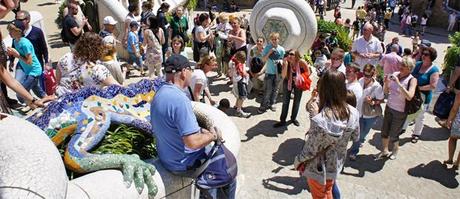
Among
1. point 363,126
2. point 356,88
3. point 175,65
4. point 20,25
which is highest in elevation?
point 175,65

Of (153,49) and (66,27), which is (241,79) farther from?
(66,27)

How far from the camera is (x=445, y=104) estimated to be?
6590 millimetres

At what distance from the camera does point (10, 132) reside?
2.59 meters

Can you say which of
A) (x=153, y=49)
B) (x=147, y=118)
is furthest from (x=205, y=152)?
(x=153, y=49)

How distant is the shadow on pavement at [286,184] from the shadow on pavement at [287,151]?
0.44 metres

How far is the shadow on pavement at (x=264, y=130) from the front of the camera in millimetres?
7102

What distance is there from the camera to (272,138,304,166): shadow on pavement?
625 cm

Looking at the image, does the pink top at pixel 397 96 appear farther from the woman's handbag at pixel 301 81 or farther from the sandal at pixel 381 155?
the woman's handbag at pixel 301 81

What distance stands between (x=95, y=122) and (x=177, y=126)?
0.83 meters

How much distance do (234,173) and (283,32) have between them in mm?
5807

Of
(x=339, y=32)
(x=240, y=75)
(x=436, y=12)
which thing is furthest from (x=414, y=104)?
(x=436, y=12)

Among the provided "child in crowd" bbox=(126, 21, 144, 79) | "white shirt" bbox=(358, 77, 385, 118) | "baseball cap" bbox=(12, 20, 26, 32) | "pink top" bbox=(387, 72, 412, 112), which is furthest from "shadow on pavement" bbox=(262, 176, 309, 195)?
"baseball cap" bbox=(12, 20, 26, 32)

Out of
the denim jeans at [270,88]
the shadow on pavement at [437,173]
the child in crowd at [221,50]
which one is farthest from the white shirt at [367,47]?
the child in crowd at [221,50]

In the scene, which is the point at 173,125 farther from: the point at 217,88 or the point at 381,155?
the point at 217,88
